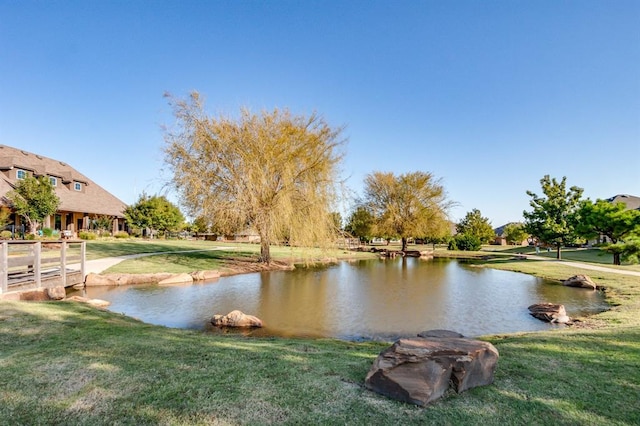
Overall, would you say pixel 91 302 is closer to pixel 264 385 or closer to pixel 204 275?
pixel 204 275

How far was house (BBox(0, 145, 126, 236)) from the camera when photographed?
2398 centimetres

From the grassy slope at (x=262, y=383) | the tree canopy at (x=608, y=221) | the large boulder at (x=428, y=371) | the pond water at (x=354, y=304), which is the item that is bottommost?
the pond water at (x=354, y=304)

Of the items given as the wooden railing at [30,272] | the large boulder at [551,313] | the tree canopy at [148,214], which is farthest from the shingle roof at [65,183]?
the large boulder at [551,313]

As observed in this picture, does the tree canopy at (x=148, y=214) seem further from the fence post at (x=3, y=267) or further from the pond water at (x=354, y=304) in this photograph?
the fence post at (x=3, y=267)

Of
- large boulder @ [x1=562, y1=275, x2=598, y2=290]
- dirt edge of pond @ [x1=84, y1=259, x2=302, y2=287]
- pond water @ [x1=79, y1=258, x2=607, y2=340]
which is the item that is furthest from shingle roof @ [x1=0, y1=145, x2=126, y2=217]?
large boulder @ [x1=562, y1=275, x2=598, y2=290]

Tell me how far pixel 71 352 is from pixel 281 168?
558 inches

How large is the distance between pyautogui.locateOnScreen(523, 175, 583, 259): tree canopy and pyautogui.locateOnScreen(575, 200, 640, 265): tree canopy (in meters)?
2.70

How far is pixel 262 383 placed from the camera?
11.7 ft

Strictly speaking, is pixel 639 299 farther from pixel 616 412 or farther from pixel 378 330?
pixel 616 412

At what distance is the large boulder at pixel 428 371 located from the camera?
322cm

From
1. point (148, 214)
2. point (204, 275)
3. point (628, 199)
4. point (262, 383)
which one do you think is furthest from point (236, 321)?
point (628, 199)

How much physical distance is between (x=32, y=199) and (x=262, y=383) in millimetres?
24202

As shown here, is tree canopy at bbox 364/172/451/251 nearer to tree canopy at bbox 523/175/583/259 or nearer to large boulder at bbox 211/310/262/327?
tree canopy at bbox 523/175/583/259

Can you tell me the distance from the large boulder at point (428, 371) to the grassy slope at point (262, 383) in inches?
4.3
